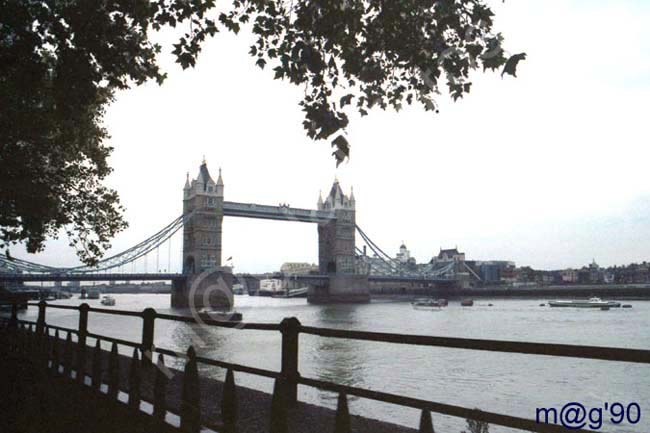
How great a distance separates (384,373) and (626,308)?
67418mm

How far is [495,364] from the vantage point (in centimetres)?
2634

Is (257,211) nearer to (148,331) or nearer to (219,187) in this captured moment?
(219,187)

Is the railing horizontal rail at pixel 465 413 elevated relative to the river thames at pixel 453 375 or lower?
elevated

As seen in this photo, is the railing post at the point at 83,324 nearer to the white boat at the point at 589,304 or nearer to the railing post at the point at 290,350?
the railing post at the point at 290,350

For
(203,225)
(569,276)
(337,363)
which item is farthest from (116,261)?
(569,276)

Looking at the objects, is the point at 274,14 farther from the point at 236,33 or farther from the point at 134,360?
the point at 134,360

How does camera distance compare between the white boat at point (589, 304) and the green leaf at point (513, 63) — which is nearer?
the green leaf at point (513, 63)

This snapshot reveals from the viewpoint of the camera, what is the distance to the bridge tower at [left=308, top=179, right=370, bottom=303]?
330 feet

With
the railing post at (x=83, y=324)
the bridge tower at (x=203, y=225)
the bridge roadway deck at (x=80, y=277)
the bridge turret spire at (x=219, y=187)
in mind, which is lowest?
the bridge roadway deck at (x=80, y=277)

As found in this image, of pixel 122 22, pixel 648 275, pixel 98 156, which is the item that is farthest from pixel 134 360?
pixel 648 275

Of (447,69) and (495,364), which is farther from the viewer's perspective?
(495,364)

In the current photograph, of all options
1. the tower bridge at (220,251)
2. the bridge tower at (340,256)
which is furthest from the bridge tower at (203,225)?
the bridge tower at (340,256)

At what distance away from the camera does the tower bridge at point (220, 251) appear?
82250mm

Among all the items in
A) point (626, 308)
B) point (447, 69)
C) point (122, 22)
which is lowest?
point (626, 308)
